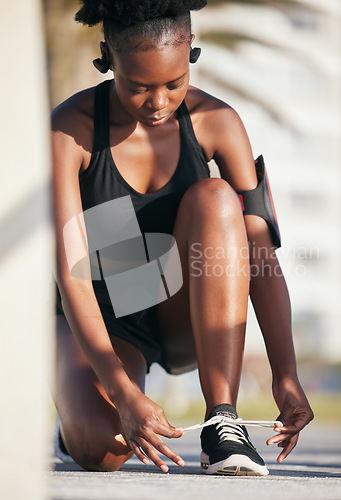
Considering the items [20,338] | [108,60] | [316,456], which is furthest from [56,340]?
[20,338]

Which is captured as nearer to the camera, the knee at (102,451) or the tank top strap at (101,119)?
the knee at (102,451)

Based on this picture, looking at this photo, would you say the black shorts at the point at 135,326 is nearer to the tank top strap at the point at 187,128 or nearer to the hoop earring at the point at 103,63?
the tank top strap at the point at 187,128

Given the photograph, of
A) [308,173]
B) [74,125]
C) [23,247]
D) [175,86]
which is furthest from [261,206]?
[308,173]

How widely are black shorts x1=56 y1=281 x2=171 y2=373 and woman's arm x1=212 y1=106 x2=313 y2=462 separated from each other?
0.41 m

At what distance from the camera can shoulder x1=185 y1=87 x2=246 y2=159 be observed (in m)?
2.46

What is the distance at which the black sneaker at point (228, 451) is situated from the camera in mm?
1829

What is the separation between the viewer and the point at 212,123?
2.46m

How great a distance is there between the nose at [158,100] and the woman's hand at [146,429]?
2.53 feet

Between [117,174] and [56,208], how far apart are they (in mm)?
324

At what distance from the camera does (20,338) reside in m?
1.13

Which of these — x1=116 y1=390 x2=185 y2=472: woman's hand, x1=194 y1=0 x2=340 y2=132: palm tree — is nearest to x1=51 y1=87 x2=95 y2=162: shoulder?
x1=116 y1=390 x2=185 y2=472: woman's hand

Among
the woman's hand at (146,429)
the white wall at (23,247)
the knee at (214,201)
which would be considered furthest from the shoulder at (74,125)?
the white wall at (23,247)

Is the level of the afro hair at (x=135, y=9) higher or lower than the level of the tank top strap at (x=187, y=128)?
higher

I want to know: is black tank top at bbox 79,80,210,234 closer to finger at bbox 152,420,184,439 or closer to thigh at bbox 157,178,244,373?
thigh at bbox 157,178,244,373
